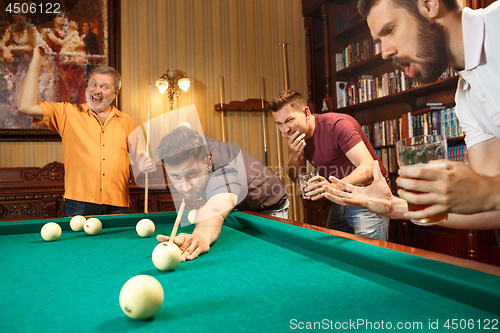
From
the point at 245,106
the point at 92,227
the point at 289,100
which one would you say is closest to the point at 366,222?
the point at 289,100

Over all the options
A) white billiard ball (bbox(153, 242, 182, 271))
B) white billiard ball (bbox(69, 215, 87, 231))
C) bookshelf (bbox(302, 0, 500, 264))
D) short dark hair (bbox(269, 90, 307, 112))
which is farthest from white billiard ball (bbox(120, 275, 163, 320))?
bookshelf (bbox(302, 0, 500, 264))

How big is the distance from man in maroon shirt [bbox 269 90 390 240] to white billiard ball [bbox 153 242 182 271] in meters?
1.35

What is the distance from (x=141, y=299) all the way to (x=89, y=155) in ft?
7.14

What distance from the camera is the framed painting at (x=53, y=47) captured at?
365 cm

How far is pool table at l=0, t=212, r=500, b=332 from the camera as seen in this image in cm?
68

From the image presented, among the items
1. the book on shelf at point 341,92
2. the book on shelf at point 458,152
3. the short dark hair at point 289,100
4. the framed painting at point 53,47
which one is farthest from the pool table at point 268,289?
the book on shelf at point 341,92

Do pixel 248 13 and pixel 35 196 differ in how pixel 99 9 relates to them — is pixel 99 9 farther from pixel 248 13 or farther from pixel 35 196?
pixel 35 196

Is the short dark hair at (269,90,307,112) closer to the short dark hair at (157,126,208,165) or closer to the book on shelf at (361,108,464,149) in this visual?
the short dark hair at (157,126,208,165)

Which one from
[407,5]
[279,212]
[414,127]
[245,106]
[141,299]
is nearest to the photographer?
[141,299]

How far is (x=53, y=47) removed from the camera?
12.5ft

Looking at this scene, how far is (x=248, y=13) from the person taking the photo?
470 centimetres

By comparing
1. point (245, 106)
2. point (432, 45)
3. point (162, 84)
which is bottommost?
point (432, 45)

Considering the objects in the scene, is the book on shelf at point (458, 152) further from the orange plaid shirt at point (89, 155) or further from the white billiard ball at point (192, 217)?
the orange plaid shirt at point (89, 155)

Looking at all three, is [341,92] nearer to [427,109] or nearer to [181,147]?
[427,109]
